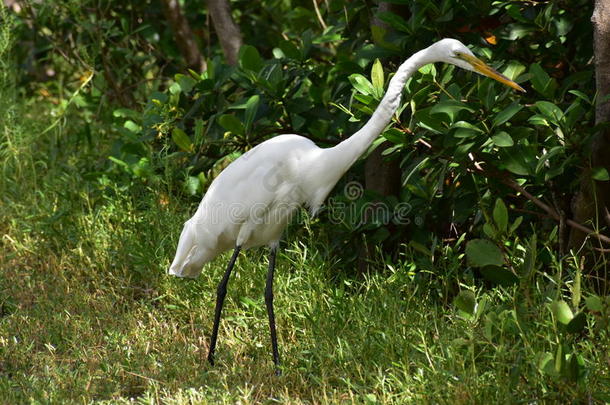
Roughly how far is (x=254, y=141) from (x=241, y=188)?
0.80 m

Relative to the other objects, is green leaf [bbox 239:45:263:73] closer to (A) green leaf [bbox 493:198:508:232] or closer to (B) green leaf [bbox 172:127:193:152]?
(B) green leaf [bbox 172:127:193:152]

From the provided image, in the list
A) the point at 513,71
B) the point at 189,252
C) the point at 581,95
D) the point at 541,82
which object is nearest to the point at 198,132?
the point at 189,252

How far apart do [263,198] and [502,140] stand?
3.41 feet

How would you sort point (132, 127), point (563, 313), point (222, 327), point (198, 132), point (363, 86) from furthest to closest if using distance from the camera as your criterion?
1. point (132, 127)
2. point (198, 132)
3. point (222, 327)
4. point (363, 86)
5. point (563, 313)

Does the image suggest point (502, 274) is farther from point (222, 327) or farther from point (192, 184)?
point (192, 184)

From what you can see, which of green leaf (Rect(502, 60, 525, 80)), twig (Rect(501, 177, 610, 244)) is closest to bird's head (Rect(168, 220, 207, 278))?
twig (Rect(501, 177, 610, 244))

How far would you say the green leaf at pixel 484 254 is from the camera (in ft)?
9.70

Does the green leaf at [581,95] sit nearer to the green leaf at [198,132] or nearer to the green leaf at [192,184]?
the green leaf at [198,132]

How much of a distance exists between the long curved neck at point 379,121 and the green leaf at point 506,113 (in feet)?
1.08

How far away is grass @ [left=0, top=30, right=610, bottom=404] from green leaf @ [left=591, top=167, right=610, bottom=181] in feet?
1.51

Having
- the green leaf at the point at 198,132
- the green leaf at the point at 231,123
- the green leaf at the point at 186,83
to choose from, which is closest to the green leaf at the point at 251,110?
the green leaf at the point at 231,123

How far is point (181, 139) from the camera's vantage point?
4465 millimetres

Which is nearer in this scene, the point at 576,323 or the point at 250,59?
the point at 576,323

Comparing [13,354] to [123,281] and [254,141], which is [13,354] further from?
[254,141]
